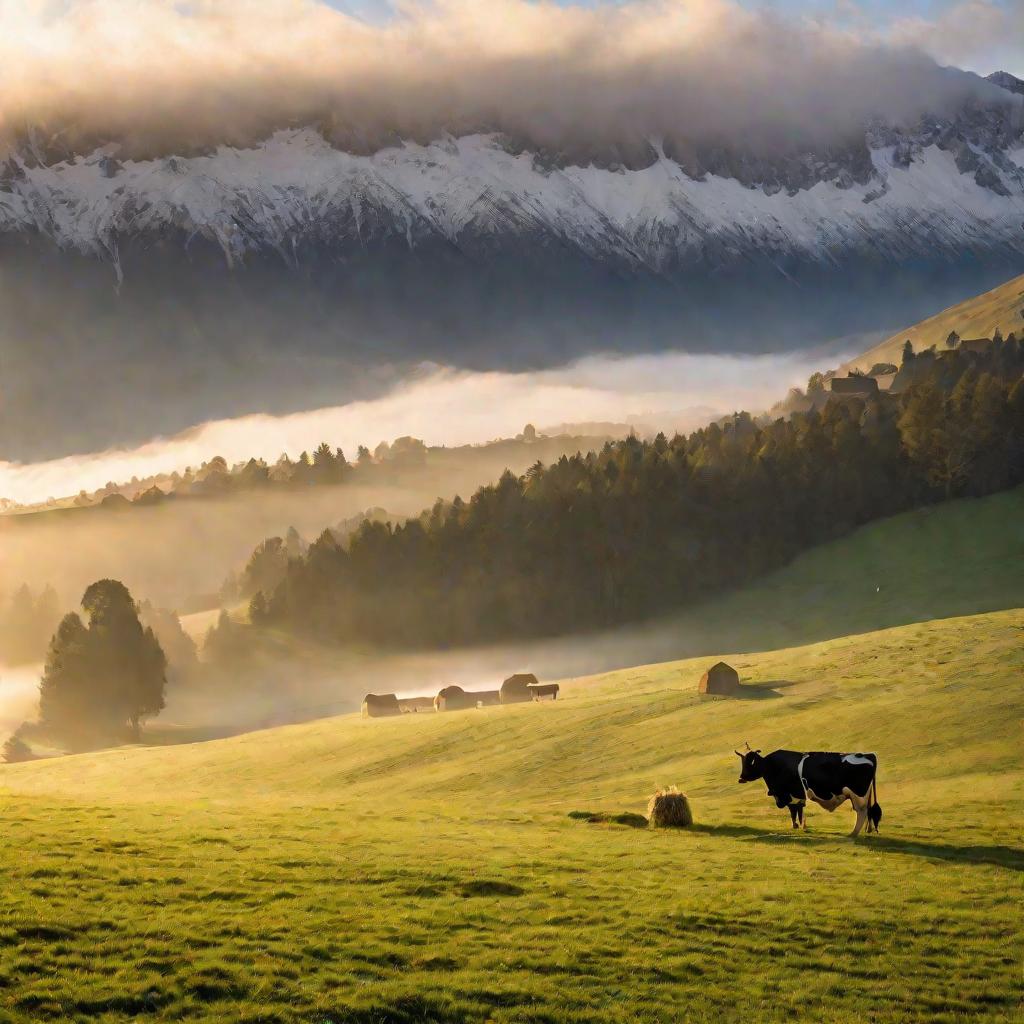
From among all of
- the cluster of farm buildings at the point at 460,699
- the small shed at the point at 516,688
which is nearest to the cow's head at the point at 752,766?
the cluster of farm buildings at the point at 460,699

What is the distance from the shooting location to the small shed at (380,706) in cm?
12706

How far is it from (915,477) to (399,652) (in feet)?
286

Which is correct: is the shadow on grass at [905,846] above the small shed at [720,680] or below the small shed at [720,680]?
below

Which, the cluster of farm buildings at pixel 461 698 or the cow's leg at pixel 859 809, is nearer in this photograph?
the cow's leg at pixel 859 809

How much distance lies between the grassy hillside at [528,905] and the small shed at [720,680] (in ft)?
80.5

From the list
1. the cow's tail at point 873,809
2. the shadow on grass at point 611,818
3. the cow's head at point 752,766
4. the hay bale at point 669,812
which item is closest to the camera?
the cow's tail at point 873,809

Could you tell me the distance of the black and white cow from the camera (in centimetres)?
3997

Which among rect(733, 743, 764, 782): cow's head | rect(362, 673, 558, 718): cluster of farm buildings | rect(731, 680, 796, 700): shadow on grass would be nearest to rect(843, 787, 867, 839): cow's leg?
rect(733, 743, 764, 782): cow's head

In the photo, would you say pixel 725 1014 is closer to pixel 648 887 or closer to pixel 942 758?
pixel 648 887

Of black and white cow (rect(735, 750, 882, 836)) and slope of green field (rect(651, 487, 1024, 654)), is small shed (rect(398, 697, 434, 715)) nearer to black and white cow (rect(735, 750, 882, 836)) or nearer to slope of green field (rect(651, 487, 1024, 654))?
slope of green field (rect(651, 487, 1024, 654))

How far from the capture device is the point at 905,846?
3766 cm

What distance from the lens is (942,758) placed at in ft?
185

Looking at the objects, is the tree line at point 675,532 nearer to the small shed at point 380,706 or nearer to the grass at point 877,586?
the grass at point 877,586

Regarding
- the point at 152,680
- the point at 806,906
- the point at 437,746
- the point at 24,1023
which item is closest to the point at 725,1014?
the point at 806,906
